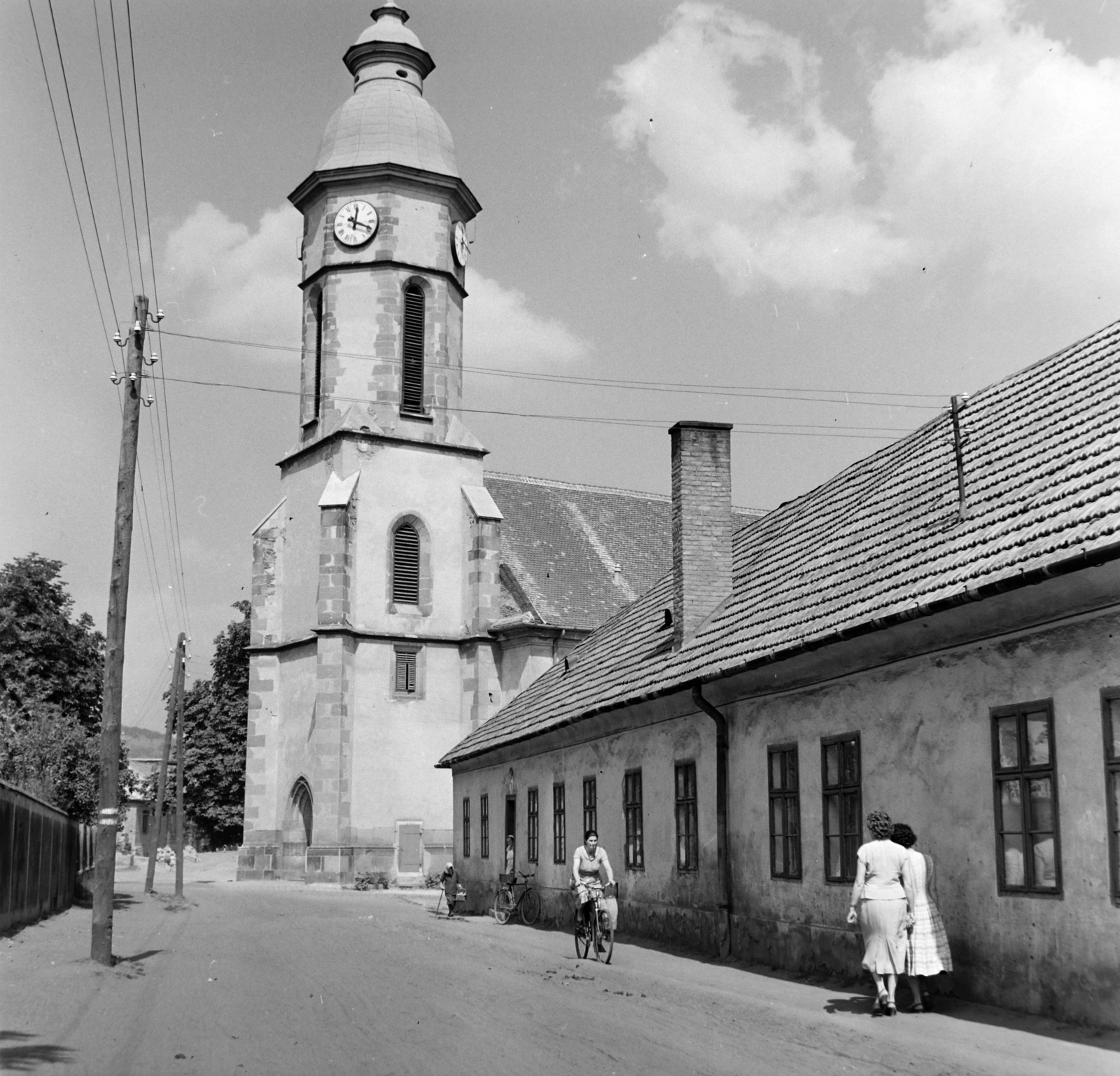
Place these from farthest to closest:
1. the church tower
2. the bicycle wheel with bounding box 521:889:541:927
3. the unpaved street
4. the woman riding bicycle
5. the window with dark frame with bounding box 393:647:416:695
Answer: the window with dark frame with bounding box 393:647:416:695 < the church tower < the bicycle wheel with bounding box 521:889:541:927 < the woman riding bicycle < the unpaved street

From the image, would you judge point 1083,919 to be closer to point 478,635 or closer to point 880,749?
point 880,749

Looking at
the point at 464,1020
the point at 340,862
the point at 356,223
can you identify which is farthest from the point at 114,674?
the point at 356,223

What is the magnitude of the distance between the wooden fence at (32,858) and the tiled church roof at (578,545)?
17100 mm

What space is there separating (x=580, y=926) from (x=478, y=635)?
2562 centimetres

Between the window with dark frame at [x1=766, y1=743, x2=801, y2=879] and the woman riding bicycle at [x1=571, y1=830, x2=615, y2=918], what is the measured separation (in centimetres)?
249

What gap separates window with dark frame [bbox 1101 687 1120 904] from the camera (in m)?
10.2

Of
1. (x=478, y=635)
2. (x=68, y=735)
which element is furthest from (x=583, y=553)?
(x=68, y=735)

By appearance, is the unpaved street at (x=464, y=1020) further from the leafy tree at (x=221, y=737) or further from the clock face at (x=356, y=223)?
the leafy tree at (x=221, y=737)

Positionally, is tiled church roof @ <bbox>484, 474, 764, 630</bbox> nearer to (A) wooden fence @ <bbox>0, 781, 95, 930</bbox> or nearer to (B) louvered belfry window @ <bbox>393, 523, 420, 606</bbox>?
(B) louvered belfry window @ <bbox>393, 523, 420, 606</bbox>

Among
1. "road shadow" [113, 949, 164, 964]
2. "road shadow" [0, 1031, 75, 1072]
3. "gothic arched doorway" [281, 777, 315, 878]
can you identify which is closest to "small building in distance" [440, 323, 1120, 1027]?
"road shadow" [113, 949, 164, 964]

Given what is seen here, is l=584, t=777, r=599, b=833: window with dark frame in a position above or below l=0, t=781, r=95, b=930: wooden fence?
above

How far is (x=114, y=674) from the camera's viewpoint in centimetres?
1848

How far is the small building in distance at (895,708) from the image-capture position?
10805 millimetres

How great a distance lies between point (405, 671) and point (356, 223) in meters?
14.1
